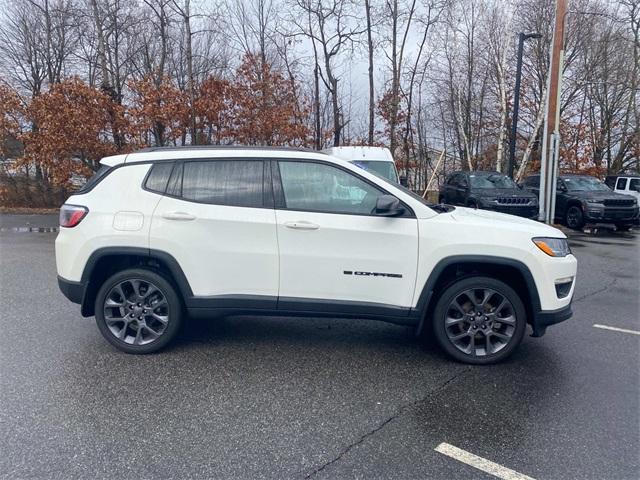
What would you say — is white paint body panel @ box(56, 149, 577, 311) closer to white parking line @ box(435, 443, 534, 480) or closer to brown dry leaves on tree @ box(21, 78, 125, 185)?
white parking line @ box(435, 443, 534, 480)

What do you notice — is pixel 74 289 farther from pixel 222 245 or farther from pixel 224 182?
pixel 224 182

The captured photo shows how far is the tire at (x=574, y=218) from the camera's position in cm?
1473

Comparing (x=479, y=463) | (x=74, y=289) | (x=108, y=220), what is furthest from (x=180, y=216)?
(x=479, y=463)

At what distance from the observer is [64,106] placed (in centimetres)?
1584

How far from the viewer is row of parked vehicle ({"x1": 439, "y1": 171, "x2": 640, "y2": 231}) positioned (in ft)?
46.3

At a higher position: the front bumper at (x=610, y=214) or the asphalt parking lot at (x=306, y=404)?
the front bumper at (x=610, y=214)

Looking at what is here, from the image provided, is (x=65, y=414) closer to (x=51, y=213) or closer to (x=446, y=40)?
(x=51, y=213)

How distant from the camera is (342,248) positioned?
12.7 feet

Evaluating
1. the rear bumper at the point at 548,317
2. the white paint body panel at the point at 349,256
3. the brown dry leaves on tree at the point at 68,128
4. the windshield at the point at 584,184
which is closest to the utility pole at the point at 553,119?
the windshield at the point at 584,184

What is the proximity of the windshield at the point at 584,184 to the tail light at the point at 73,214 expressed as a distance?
1594 cm

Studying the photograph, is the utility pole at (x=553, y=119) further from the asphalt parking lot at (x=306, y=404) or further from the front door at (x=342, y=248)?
the front door at (x=342, y=248)

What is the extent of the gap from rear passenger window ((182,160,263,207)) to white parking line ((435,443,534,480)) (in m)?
2.45

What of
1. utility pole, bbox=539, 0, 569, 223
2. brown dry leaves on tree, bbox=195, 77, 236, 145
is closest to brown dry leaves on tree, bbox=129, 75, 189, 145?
brown dry leaves on tree, bbox=195, 77, 236, 145

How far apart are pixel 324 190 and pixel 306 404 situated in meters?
1.83
